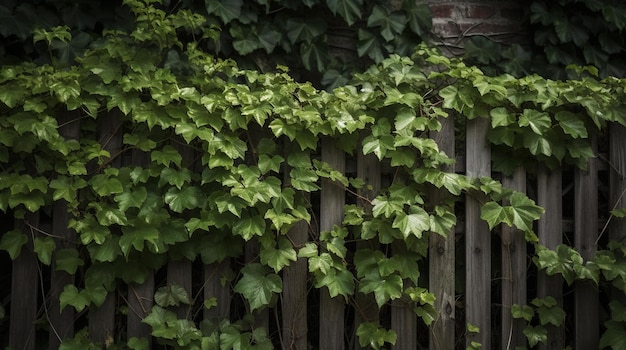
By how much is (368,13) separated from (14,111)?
1.90 m

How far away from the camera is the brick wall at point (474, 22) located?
3.56 metres

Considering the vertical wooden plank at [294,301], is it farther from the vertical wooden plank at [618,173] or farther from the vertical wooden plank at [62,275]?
the vertical wooden plank at [618,173]

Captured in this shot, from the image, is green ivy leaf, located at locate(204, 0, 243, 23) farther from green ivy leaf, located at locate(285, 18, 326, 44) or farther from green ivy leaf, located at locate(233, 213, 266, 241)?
green ivy leaf, located at locate(233, 213, 266, 241)

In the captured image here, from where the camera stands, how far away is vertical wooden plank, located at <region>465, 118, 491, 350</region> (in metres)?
2.69

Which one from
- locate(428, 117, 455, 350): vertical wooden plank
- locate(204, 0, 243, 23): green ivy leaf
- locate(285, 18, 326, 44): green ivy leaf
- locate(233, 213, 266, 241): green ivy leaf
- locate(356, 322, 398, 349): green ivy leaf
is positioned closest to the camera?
locate(233, 213, 266, 241): green ivy leaf

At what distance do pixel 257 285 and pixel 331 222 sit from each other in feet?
1.33

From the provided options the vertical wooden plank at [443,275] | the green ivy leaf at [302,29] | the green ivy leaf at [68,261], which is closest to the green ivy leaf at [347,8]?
the green ivy leaf at [302,29]

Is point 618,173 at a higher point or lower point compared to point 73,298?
higher

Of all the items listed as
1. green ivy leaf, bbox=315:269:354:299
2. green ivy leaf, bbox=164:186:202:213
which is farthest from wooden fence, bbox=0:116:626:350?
green ivy leaf, bbox=164:186:202:213

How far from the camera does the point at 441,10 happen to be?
356cm

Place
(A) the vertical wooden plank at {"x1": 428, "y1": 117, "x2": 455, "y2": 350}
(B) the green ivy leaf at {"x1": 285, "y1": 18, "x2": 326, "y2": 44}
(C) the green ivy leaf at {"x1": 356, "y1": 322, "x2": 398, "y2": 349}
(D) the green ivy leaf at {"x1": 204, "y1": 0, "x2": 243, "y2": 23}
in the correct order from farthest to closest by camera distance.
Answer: (B) the green ivy leaf at {"x1": 285, "y1": 18, "x2": 326, "y2": 44} < (D) the green ivy leaf at {"x1": 204, "y1": 0, "x2": 243, "y2": 23} < (A) the vertical wooden plank at {"x1": 428, "y1": 117, "x2": 455, "y2": 350} < (C) the green ivy leaf at {"x1": 356, "y1": 322, "x2": 398, "y2": 349}

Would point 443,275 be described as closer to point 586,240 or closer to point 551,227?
point 551,227

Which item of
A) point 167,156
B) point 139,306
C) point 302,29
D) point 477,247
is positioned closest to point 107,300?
point 139,306

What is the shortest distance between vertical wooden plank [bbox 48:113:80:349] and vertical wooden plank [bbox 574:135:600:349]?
2146 mm
